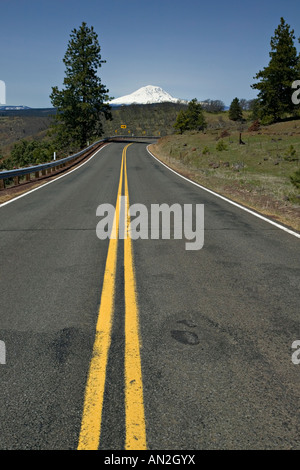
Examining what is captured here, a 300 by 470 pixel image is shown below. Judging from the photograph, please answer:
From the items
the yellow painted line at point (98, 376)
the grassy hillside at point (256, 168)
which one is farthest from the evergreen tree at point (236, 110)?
the yellow painted line at point (98, 376)

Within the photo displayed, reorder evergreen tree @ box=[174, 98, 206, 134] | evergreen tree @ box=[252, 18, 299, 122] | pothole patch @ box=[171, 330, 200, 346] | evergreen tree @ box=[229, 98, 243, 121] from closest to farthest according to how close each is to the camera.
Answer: pothole patch @ box=[171, 330, 200, 346], evergreen tree @ box=[252, 18, 299, 122], evergreen tree @ box=[174, 98, 206, 134], evergreen tree @ box=[229, 98, 243, 121]

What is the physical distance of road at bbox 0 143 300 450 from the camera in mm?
2127

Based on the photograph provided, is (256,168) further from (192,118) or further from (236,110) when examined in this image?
(236,110)

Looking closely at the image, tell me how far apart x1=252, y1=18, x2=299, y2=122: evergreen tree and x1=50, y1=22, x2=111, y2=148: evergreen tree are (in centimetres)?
2578

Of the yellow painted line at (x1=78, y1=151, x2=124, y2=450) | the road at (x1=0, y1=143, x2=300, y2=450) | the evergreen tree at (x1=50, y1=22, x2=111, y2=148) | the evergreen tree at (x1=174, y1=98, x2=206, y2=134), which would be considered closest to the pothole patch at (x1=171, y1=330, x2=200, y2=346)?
the road at (x1=0, y1=143, x2=300, y2=450)

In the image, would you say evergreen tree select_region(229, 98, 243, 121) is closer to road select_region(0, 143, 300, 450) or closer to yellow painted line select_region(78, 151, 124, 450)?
road select_region(0, 143, 300, 450)

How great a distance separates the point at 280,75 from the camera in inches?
1928

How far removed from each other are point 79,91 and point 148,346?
5594 cm

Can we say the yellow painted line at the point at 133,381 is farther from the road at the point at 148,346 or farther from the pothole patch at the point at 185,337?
the pothole patch at the point at 185,337

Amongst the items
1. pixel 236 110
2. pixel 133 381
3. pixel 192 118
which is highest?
pixel 236 110

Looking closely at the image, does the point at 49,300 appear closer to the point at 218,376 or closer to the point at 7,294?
the point at 7,294

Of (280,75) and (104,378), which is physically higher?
(280,75)

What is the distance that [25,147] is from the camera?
312 ft

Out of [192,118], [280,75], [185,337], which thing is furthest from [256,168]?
[192,118]
